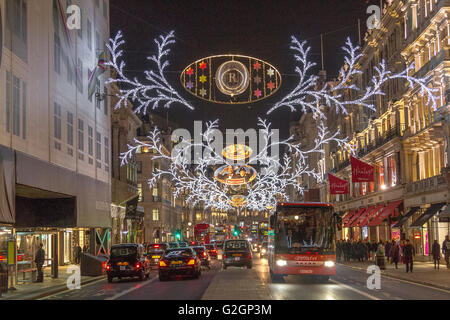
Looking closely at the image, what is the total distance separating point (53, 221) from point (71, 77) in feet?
27.0

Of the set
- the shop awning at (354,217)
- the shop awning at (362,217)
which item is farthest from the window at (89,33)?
the shop awning at (354,217)

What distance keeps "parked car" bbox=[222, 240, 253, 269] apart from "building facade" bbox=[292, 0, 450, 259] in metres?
11.1

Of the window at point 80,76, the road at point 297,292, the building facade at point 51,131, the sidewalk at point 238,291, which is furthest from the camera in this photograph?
the window at point 80,76

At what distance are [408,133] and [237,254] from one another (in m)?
15.5

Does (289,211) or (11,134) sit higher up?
(11,134)

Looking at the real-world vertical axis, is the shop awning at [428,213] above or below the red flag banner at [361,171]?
below

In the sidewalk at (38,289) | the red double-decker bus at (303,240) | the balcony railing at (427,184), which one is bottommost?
the sidewalk at (38,289)

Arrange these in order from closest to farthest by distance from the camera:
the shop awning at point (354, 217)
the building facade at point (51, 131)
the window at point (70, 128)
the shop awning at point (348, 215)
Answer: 1. the building facade at point (51, 131)
2. the window at point (70, 128)
3. the shop awning at point (354, 217)
4. the shop awning at point (348, 215)

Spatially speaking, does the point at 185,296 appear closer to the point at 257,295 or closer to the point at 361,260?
the point at 257,295

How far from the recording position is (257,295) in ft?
67.5

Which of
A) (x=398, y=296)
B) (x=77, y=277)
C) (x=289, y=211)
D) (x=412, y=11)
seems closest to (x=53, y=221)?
(x=77, y=277)

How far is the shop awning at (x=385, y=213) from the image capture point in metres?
50.7

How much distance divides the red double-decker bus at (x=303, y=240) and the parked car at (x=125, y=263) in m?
6.76

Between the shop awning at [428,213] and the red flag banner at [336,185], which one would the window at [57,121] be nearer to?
the red flag banner at [336,185]
